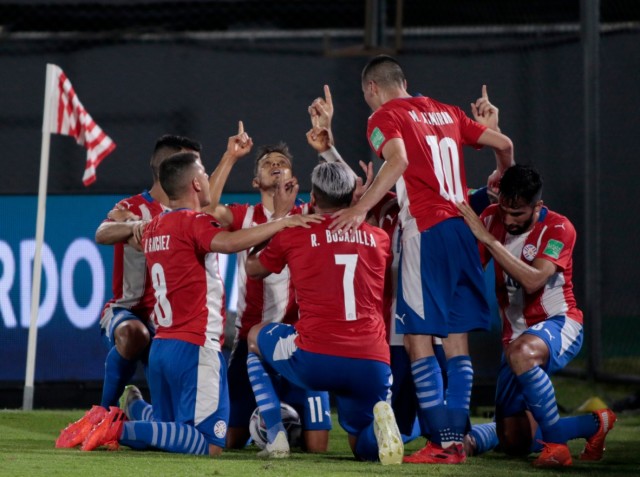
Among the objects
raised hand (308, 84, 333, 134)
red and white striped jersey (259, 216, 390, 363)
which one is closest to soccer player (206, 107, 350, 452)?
raised hand (308, 84, 333, 134)

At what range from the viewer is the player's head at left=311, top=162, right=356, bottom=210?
17.8 feet

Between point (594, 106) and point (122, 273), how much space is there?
174 inches

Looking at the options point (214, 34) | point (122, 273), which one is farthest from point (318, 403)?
point (214, 34)

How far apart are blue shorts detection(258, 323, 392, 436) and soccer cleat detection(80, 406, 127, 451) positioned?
74cm

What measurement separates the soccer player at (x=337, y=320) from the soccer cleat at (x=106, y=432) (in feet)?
2.32

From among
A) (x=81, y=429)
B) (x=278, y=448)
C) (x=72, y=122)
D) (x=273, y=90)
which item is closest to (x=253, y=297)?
(x=278, y=448)

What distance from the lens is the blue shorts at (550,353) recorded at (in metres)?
5.67

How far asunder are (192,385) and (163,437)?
0.29m

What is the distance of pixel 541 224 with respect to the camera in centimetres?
593

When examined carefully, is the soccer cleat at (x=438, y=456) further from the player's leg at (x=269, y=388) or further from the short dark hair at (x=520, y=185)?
the short dark hair at (x=520, y=185)

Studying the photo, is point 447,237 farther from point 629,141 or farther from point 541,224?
point 629,141

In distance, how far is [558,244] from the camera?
5777 millimetres

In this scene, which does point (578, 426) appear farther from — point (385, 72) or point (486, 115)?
point (385, 72)

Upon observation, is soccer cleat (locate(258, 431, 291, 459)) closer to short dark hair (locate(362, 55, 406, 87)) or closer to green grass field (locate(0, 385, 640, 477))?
green grass field (locate(0, 385, 640, 477))
